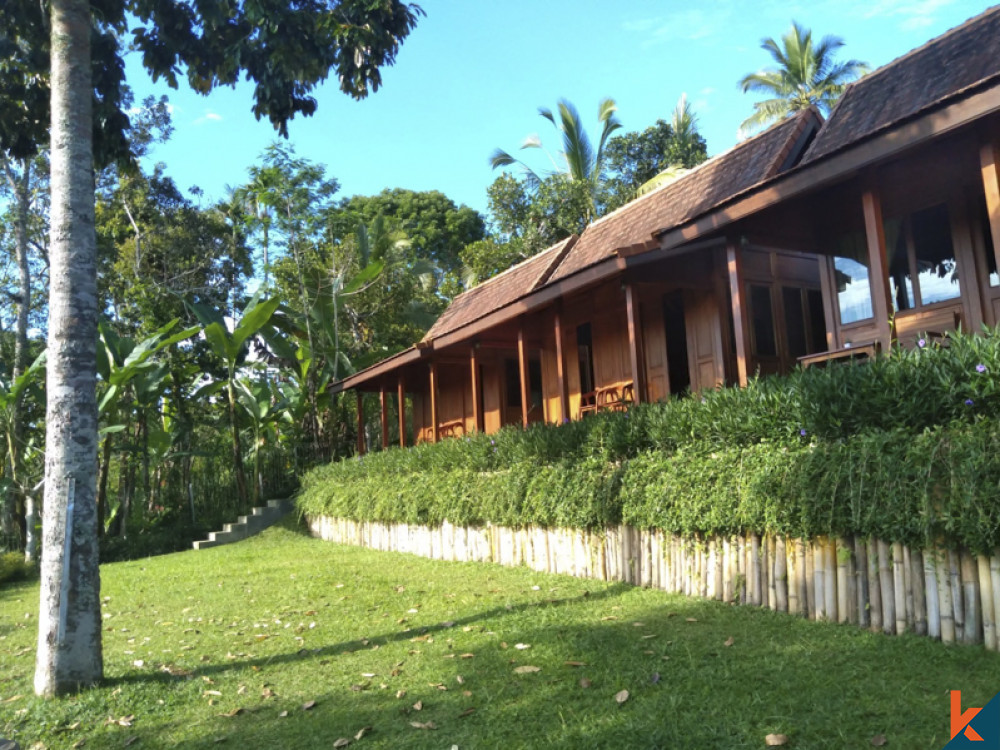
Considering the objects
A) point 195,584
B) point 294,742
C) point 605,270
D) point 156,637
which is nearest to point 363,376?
point 195,584

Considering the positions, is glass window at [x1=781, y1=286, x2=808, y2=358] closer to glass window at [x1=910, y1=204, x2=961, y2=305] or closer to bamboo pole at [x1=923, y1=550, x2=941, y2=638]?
glass window at [x1=910, y1=204, x2=961, y2=305]

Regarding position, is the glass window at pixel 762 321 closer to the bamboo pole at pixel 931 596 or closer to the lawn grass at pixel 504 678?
the lawn grass at pixel 504 678

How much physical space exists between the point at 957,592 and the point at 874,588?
574 mm

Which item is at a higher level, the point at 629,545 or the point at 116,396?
the point at 116,396

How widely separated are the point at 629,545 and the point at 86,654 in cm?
507

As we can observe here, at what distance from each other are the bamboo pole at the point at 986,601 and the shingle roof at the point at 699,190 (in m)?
5.21

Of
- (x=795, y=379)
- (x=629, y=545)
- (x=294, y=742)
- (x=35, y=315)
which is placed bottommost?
(x=294, y=742)

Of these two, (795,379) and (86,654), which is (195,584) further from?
(795,379)

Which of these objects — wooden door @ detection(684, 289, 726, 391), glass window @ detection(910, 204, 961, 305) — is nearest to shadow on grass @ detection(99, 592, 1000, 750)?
glass window @ detection(910, 204, 961, 305)

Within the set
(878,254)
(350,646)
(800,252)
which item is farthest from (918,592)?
(800,252)

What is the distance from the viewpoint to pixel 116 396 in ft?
52.3

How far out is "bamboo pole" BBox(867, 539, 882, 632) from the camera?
5391 millimetres

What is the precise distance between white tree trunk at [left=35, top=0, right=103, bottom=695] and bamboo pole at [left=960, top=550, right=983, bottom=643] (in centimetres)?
620

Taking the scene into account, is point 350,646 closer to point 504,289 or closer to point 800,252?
point 800,252
